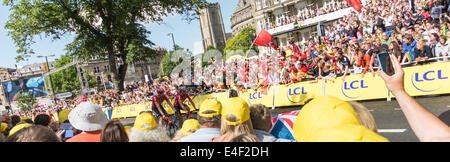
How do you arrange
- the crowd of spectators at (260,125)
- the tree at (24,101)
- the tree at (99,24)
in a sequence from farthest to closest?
the tree at (24,101) → the tree at (99,24) → the crowd of spectators at (260,125)

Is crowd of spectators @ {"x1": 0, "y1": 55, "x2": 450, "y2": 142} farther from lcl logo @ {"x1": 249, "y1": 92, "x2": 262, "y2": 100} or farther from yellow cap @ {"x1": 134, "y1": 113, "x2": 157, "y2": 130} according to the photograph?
lcl logo @ {"x1": 249, "y1": 92, "x2": 262, "y2": 100}

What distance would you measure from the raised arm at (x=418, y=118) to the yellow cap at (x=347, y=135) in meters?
0.55

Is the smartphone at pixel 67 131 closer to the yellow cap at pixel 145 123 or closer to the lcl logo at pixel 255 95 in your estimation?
the yellow cap at pixel 145 123

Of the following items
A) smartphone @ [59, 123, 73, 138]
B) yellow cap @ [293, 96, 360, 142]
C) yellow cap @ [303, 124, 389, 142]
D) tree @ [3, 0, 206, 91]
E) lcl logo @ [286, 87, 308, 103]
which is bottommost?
lcl logo @ [286, 87, 308, 103]

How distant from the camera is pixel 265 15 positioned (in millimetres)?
52969

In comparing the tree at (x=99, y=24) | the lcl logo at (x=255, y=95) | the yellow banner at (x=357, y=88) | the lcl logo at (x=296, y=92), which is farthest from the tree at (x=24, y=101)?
the lcl logo at (x=296, y=92)

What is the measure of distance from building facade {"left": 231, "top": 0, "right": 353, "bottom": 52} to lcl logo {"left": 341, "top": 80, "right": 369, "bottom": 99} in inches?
933

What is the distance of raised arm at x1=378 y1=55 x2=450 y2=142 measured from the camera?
1435 millimetres

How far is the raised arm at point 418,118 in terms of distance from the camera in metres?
1.43

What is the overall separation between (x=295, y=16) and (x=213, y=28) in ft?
227

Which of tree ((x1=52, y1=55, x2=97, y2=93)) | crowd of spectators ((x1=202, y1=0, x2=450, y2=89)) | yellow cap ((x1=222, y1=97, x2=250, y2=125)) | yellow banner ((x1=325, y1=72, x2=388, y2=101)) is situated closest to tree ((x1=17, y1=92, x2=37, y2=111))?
tree ((x1=52, y1=55, x2=97, y2=93))

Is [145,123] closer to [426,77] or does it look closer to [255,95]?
[426,77]

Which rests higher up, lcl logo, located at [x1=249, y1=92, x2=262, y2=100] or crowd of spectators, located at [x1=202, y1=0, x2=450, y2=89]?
crowd of spectators, located at [x1=202, y1=0, x2=450, y2=89]
